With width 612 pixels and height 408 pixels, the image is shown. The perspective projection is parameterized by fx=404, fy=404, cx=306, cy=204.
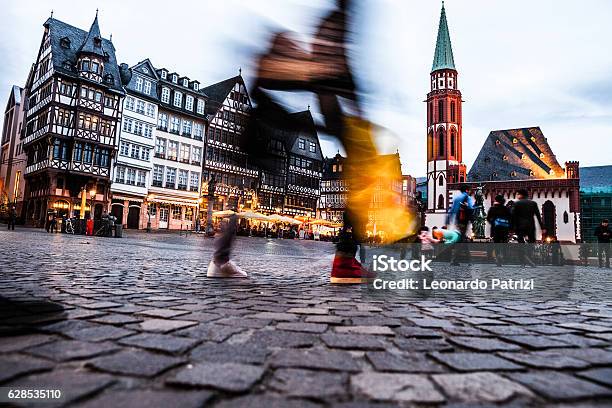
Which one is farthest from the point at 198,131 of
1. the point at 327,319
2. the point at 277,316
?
the point at 327,319

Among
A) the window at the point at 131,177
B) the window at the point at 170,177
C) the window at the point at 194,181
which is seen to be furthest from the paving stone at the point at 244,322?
the window at the point at 194,181

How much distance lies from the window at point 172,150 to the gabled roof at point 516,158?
3762cm

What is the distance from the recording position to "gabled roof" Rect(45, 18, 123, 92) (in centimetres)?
3173

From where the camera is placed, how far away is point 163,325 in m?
2.00

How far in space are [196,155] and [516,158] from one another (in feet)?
131

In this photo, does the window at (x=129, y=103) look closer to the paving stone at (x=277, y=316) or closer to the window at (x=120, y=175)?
the window at (x=120, y=175)

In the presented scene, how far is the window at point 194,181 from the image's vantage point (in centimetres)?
4150

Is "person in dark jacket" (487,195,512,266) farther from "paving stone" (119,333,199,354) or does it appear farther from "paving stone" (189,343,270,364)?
"paving stone" (119,333,199,354)

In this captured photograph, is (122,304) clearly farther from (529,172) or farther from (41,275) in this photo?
(529,172)

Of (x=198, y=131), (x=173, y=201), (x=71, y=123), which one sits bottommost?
(x=173, y=201)

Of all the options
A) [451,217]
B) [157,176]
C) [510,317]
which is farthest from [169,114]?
[510,317]

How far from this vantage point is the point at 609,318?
275cm

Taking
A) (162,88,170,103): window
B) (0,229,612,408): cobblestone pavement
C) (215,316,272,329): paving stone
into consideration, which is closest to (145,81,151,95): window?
(162,88,170,103): window

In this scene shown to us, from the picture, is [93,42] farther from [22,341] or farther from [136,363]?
[136,363]
